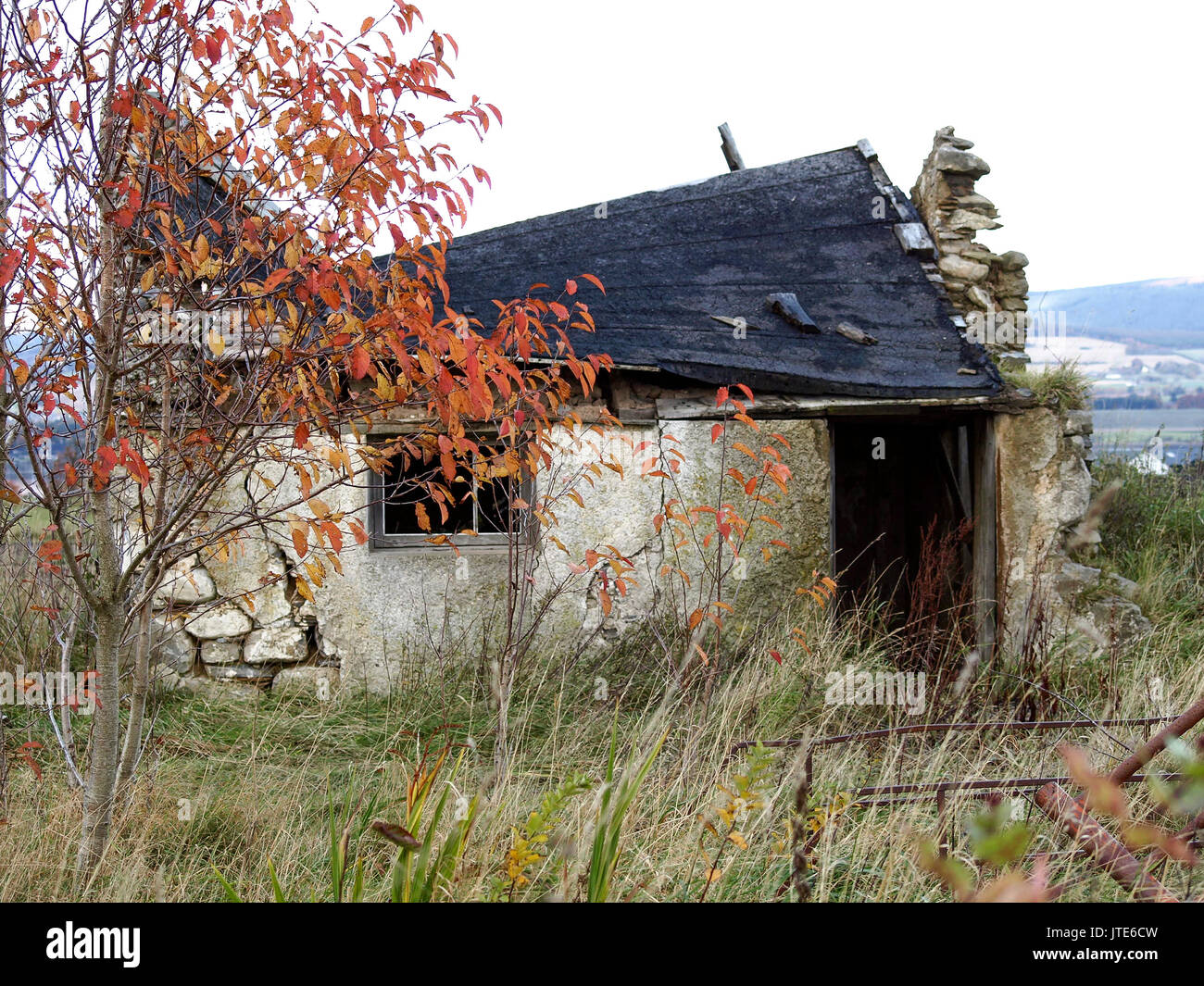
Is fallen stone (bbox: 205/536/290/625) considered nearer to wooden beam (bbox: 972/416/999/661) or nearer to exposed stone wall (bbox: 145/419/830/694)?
exposed stone wall (bbox: 145/419/830/694)

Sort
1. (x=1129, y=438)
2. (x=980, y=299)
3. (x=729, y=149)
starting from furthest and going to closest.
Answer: (x=1129, y=438), (x=729, y=149), (x=980, y=299)

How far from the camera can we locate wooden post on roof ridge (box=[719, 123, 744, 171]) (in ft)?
30.0

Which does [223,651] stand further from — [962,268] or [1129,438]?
[1129,438]

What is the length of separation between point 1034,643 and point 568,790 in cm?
451

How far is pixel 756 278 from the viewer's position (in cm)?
716

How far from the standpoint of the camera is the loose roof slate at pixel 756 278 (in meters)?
5.94

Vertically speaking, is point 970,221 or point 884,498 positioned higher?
point 970,221

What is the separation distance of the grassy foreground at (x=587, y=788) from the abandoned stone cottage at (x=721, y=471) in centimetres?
38

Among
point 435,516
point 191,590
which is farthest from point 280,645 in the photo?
point 435,516

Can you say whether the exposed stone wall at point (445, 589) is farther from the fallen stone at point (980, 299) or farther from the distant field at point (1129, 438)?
the distant field at point (1129, 438)

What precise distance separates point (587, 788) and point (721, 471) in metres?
3.49

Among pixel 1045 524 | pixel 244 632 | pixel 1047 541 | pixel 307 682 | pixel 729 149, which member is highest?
pixel 729 149

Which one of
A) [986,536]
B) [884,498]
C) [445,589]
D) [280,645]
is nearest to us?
[445,589]
